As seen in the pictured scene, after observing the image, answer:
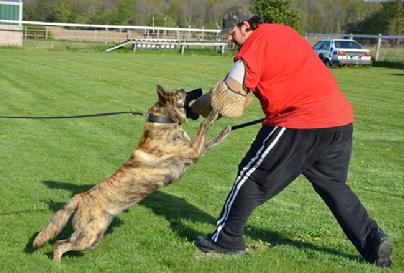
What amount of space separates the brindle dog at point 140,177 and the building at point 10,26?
118 ft

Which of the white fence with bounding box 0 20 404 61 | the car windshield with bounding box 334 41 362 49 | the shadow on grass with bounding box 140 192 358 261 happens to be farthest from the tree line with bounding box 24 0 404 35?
the shadow on grass with bounding box 140 192 358 261

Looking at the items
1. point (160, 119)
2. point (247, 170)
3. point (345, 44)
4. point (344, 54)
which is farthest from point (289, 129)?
point (345, 44)

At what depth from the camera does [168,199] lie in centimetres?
721

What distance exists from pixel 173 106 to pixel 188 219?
4.81ft

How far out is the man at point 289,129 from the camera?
4.64 m

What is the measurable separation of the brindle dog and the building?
118 feet

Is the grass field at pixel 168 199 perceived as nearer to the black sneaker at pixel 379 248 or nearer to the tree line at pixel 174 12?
the black sneaker at pixel 379 248

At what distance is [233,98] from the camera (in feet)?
15.4

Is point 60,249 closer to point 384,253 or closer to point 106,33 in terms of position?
point 384,253

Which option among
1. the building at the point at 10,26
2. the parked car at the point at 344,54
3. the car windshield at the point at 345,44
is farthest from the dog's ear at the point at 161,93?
the building at the point at 10,26

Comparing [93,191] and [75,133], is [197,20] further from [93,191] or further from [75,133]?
[93,191]

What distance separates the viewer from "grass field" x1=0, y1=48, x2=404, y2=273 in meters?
5.29

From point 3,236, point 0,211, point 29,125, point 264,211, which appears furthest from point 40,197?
point 29,125

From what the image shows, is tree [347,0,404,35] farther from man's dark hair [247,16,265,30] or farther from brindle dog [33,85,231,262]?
man's dark hair [247,16,265,30]
